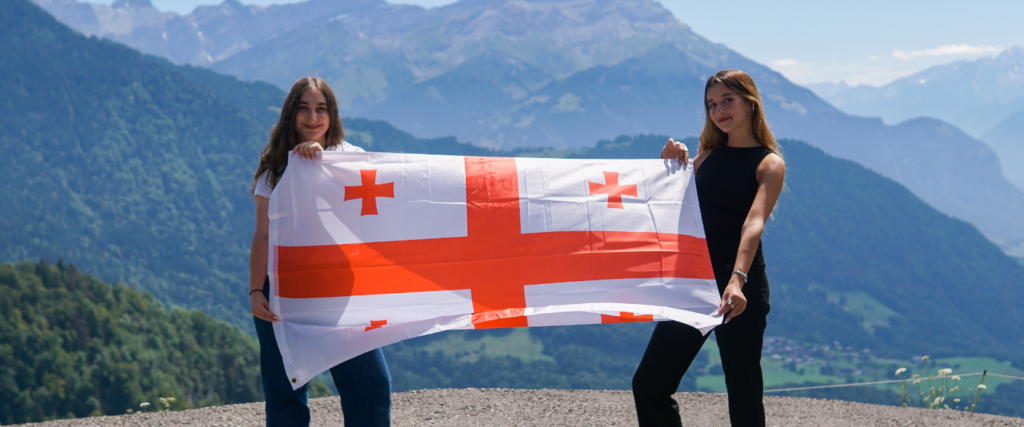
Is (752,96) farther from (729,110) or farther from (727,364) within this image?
(727,364)

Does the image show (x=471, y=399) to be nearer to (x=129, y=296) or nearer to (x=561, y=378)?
(x=129, y=296)

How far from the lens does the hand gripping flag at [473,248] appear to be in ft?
8.74

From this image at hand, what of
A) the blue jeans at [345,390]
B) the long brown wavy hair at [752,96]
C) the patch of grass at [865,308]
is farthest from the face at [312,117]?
the patch of grass at [865,308]

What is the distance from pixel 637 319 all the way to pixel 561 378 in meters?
102

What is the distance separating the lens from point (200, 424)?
14.8 ft

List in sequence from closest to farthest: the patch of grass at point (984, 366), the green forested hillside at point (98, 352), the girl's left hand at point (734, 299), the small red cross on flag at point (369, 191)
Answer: the girl's left hand at point (734, 299)
the small red cross on flag at point (369, 191)
the green forested hillside at point (98, 352)
the patch of grass at point (984, 366)

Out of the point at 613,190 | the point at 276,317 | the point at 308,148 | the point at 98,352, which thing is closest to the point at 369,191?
the point at 308,148

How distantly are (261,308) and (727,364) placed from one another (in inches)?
67.9

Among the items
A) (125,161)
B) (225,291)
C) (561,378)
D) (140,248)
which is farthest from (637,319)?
(125,161)

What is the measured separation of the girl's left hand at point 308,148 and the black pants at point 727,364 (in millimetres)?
1478

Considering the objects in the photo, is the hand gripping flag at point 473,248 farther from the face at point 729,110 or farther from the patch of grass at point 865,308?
the patch of grass at point 865,308

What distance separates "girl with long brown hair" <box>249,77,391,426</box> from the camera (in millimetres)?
2434

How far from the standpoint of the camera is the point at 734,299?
2.40 m

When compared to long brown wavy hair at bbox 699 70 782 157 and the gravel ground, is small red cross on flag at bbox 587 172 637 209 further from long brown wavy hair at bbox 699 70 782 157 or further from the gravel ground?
the gravel ground
